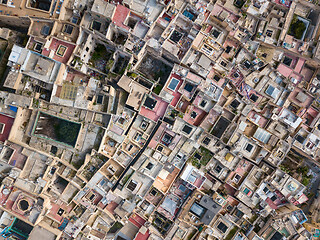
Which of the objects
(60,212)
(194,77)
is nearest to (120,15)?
(194,77)

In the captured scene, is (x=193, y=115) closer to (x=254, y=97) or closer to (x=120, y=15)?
(x=254, y=97)

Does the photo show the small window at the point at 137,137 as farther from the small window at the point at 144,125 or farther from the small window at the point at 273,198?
the small window at the point at 273,198

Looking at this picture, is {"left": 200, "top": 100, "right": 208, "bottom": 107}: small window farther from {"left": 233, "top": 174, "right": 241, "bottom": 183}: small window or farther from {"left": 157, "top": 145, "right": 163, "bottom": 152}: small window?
{"left": 233, "top": 174, "right": 241, "bottom": 183}: small window

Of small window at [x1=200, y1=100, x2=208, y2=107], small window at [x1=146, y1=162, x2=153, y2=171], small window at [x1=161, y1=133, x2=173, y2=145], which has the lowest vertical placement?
small window at [x1=146, y1=162, x2=153, y2=171]

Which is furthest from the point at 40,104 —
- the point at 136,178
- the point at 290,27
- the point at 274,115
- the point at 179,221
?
the point at 290,27

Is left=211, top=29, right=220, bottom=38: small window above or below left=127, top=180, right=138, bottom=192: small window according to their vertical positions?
above

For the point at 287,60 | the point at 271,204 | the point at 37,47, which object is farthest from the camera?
the point at 287,60

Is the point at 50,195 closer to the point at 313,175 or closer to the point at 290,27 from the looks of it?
the point at 313,175

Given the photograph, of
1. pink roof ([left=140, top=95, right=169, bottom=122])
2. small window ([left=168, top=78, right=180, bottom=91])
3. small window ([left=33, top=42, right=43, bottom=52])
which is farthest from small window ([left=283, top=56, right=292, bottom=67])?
small window ([left=33, top=42, right=43, bottom=52])

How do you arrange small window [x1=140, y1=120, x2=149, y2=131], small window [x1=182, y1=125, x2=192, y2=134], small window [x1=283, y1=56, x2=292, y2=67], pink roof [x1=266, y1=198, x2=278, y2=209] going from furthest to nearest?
small window [x1=283, y1=56, x2=292, y2=67]
pink roof [x1=266, y1=198, x2=278, y2=209]
small window [x1=140, y1=120, x2=149, y2=131]
small window [x1=182, y1=125, x2=192, y2=134]
